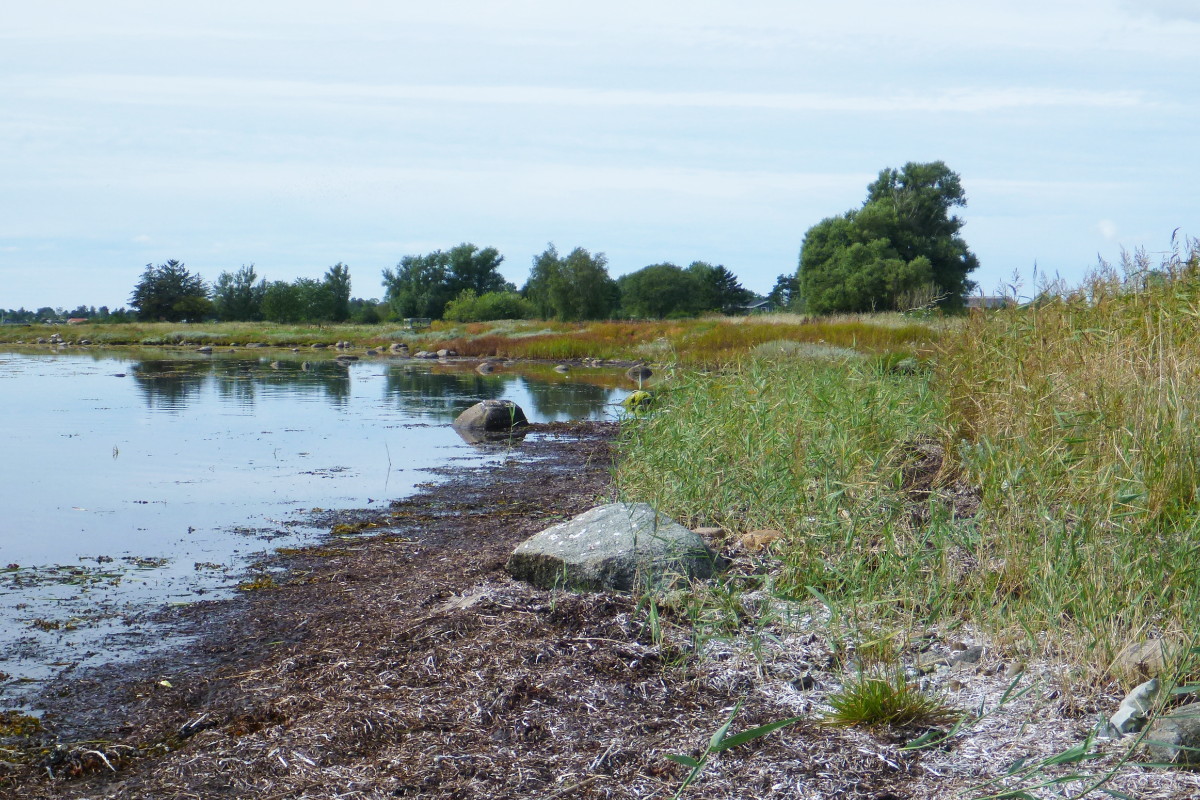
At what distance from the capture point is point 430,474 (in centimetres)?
1017

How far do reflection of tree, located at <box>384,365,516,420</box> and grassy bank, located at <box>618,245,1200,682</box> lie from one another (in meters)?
10.1

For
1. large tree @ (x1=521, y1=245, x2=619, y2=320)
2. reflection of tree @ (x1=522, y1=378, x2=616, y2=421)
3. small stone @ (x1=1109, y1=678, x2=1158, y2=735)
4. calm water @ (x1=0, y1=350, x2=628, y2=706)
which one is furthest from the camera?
large tree @ (x1=521, y1=245, x2=619, y2=320)

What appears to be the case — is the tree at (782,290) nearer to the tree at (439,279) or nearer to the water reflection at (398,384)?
the tree at (439,279)

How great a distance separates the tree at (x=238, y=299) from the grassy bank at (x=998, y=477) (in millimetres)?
75184

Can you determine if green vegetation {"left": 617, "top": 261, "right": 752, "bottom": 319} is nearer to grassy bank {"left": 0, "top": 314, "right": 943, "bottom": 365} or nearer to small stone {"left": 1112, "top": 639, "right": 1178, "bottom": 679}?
grassy bank {"left": 0, "top": 314, "right": 943, "bottom": 365}

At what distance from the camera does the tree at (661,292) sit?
6775 centimetres

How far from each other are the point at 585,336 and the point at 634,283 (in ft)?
106

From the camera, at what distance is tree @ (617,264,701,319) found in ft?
222

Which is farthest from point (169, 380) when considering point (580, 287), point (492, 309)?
point (492, 309)

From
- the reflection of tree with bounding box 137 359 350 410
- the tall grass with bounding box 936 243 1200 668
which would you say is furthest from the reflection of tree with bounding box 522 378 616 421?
the tall grass with bounding box 936 243 1200 668

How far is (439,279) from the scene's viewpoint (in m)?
79.2

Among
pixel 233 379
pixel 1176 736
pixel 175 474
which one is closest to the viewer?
pixel 1176 736

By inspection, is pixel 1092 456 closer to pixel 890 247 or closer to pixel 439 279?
pixel 890 247

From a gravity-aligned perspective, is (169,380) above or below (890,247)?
below
